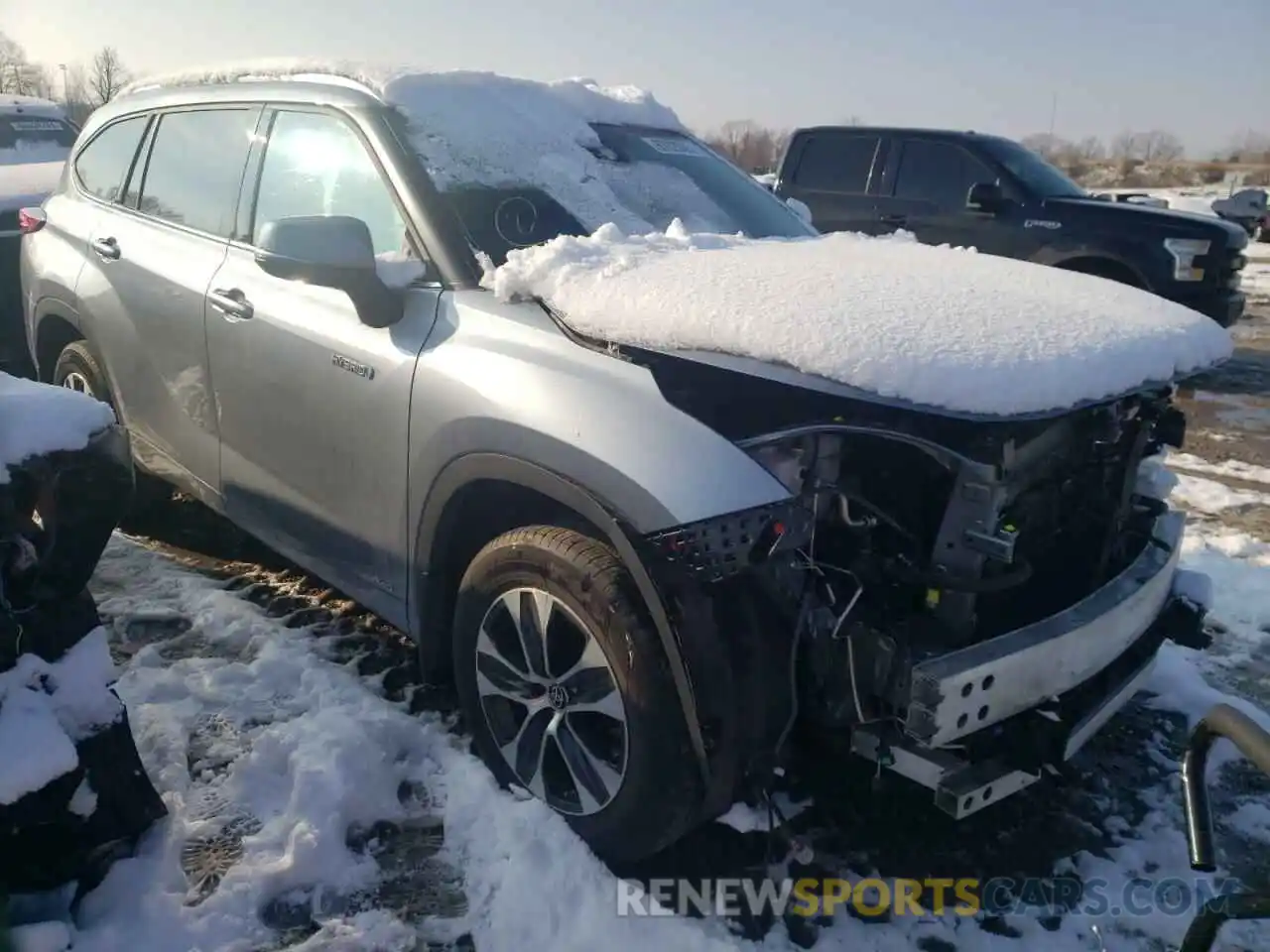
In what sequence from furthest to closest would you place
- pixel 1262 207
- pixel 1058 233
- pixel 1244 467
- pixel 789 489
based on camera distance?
pixel 1262 207 → pixel 1058 233 → pixel 1244 467 → pixel 789 489

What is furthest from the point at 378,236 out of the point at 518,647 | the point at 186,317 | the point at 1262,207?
the point at 1262,207

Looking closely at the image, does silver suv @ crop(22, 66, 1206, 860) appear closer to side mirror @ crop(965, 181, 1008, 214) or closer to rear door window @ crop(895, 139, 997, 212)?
side mirror @ crop(965, 181, 1008, 214)

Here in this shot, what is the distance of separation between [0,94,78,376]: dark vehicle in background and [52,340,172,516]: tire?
59.9 inches

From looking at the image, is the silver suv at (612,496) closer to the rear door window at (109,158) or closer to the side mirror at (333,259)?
the side mirror at (333,259)

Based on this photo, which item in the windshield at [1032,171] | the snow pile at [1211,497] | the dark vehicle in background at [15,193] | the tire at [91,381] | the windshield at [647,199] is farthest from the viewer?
the windshield at [1032,171]

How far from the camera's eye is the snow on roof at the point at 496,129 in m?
2.97

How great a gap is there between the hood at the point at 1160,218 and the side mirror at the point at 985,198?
0.45 metres

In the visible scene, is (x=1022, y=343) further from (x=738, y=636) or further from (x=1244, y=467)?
(x=1244, y=467)

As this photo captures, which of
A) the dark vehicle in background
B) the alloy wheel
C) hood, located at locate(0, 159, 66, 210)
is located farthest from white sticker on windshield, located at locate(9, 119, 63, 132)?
the alloy wheel

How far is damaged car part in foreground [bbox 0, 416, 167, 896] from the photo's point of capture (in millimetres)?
2133

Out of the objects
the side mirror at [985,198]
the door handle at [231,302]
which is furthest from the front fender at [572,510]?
the side mirror at [985,198]

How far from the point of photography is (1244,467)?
6051 millimetres

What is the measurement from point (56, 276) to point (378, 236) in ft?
8.02

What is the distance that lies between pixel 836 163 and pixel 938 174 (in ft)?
3.31
